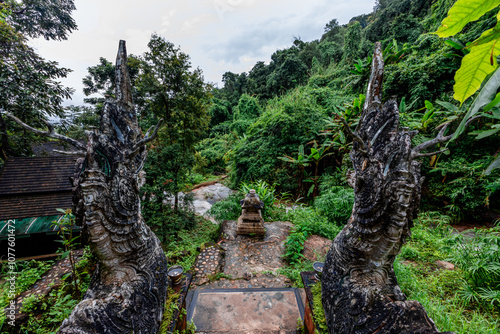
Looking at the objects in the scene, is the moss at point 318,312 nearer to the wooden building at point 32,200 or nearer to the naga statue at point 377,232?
the naga statue at point 377,232

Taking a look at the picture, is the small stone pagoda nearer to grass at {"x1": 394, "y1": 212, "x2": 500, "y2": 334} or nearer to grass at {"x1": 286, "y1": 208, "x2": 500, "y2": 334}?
grass at {"x1": 286, "y1": 208, "x2": 500, "y2": 334}

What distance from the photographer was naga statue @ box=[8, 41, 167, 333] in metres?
1.25

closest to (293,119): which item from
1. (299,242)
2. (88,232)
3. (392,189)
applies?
(299,242)

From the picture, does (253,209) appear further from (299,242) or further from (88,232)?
(88,232)

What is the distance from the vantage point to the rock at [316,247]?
3.47m

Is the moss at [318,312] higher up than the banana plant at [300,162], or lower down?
lower down

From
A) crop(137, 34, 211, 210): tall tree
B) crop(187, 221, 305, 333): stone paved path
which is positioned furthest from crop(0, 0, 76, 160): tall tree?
crop(187, 221, 305, 333): stone paved path

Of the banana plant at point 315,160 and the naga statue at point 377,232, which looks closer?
the naga statue at point 377,232

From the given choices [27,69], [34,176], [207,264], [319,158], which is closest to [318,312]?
[207,264]

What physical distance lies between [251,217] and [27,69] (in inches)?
246

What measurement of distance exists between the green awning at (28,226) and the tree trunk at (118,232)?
96.7 inches

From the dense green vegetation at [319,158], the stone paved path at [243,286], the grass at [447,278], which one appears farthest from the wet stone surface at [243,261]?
the grass at [447,278]

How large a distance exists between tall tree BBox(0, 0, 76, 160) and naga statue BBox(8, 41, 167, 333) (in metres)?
4.98

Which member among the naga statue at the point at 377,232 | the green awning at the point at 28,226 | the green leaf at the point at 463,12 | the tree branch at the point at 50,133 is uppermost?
the green leaf at the point at 463,12
